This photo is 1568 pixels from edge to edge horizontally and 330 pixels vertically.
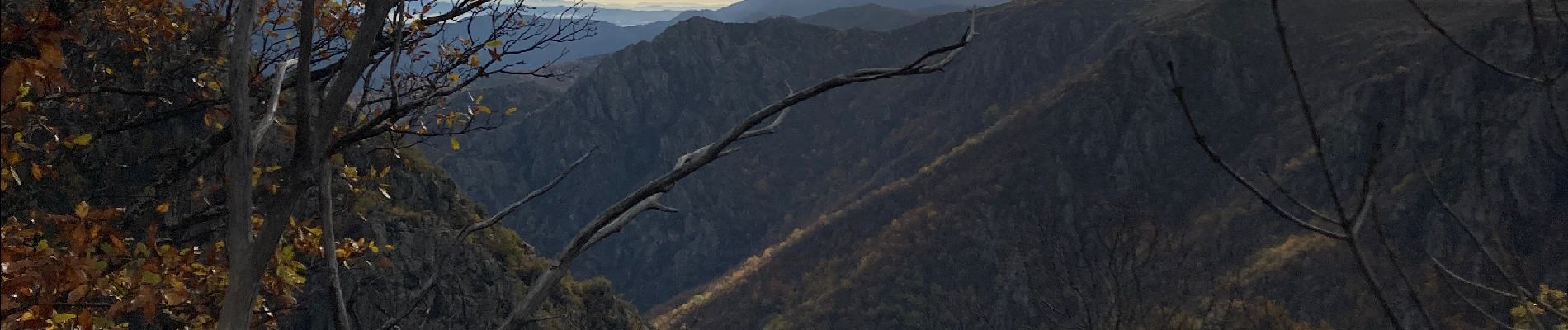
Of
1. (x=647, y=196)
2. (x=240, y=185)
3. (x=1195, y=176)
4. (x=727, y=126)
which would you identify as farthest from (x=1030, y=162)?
(x=240, y=185)

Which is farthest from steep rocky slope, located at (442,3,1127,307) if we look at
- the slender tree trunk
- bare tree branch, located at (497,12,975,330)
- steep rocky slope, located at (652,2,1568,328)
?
the slender tree trunk

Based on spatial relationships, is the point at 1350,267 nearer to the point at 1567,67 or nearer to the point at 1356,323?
the point at 1356,323

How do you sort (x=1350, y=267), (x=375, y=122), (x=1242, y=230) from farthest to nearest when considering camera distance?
1. (x=1242, y=230)
2. (x=1350, y=267)
3. (x=375, y=122)

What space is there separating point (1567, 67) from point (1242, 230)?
236 feet

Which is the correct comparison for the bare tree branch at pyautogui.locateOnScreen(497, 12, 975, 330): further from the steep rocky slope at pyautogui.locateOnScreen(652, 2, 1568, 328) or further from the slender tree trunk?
→ the steep rocky slope at pyautogui.locateOnScreen(652, 2, 1568, 328)

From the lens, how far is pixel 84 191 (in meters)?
13.5

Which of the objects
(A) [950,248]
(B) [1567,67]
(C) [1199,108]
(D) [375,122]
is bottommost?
(A) [950,248]

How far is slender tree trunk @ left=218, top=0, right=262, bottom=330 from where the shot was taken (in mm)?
3069

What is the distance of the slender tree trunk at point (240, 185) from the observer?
3.07 metres

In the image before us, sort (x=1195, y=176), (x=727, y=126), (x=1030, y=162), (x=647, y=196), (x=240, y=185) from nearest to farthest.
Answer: (x=240, y=185) < (x=647, y=196) < (x=1195, y=176) < (x=1030, y=162) < (x=727, y=126)

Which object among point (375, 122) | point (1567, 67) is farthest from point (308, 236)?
point (1567, 67)

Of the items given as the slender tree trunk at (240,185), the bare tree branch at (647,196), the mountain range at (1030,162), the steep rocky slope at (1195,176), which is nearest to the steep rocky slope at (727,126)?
the mountain range at (1030,162)

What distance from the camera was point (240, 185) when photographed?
3.14 m

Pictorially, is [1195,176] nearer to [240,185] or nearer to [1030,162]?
[1030,162]
